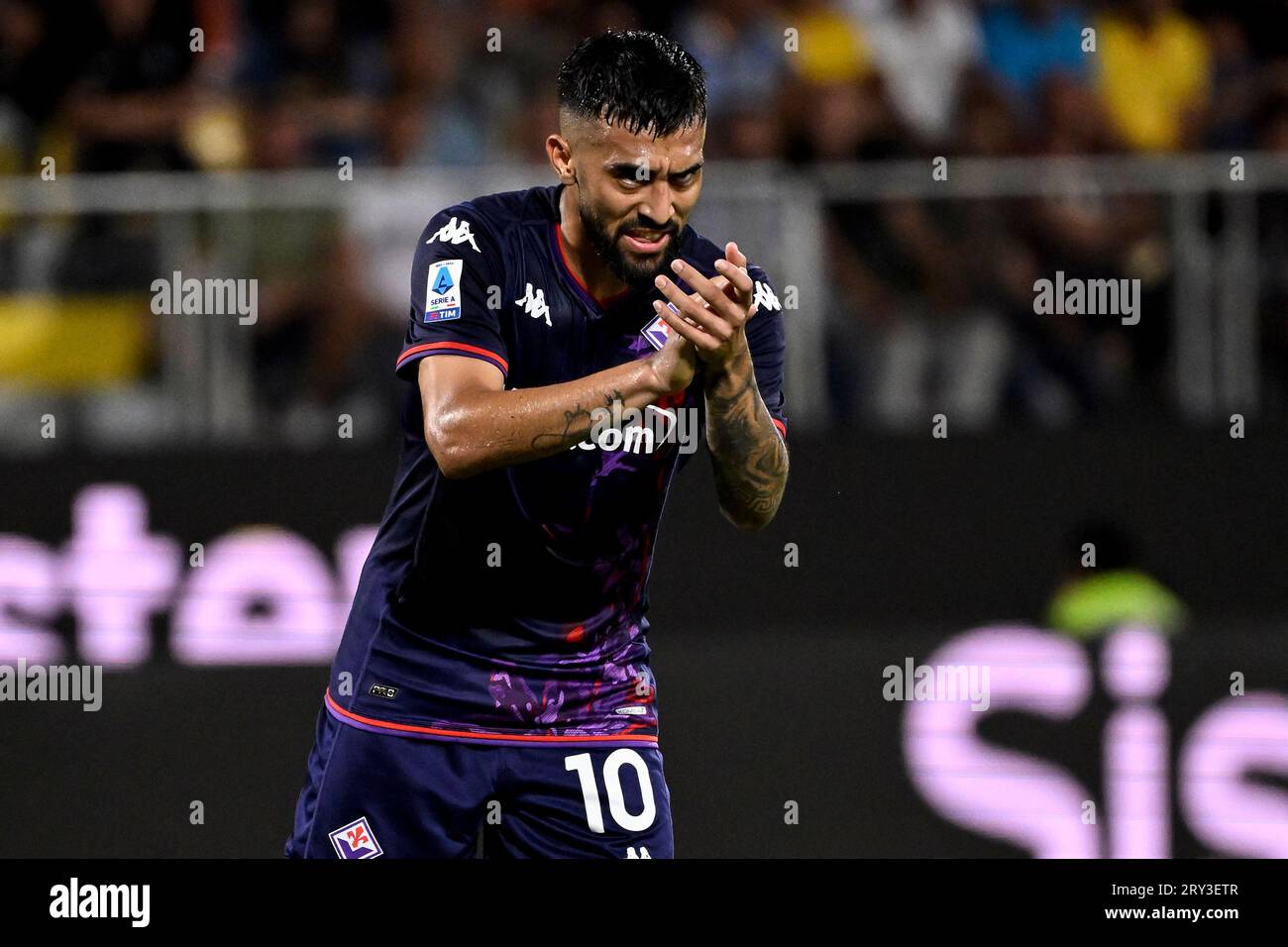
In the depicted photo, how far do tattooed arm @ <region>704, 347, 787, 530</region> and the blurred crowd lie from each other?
3616mm

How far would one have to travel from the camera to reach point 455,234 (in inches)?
160

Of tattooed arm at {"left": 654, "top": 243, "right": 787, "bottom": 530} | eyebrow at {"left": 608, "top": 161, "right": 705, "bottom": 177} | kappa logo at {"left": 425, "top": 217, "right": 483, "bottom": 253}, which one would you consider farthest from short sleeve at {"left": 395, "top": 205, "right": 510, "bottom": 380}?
tattooed arm at {"left": 654, "top": 243, "right": 787, "bottom": 530}

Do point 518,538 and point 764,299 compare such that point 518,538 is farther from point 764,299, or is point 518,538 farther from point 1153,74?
point 1153,74

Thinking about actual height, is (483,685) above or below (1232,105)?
below

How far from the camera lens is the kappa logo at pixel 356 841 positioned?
406 centimetres

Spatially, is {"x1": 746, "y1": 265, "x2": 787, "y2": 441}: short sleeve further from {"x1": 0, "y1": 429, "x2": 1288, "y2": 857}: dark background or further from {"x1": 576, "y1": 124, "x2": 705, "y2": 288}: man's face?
{"x1": 0, "y1": 429, "x2": 1288, "y2": 857}: dark background

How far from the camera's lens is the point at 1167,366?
781cm

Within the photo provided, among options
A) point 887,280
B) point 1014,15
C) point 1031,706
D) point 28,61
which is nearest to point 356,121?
point 28,61

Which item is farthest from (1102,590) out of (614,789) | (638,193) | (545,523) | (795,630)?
(638,193)

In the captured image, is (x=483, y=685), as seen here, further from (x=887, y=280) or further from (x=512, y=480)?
(x=887, y=280)

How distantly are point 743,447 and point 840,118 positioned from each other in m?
4.52

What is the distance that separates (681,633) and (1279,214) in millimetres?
2950

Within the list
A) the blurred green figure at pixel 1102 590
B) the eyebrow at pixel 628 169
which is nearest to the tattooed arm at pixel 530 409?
the eyebrow at pixel 628 169

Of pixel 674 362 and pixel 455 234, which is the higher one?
pixel 455 234
